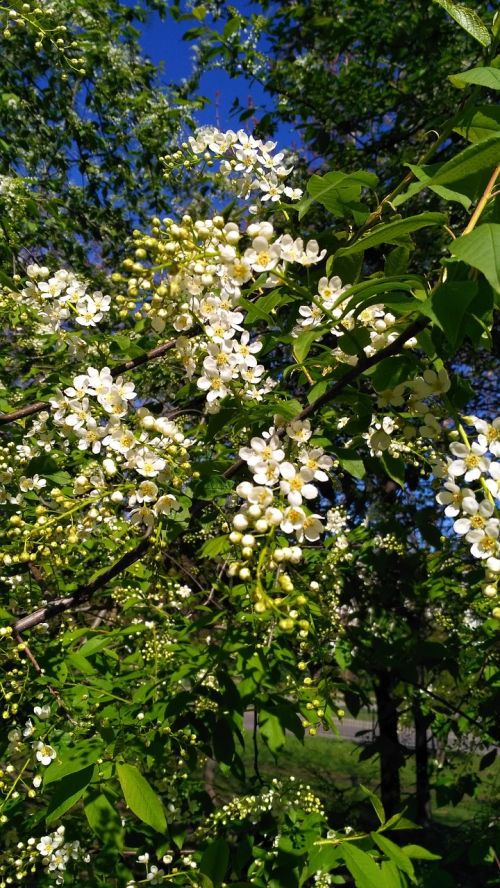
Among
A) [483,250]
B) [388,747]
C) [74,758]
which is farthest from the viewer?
[388,747]

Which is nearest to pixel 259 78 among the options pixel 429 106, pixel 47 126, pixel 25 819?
pixel 429 106

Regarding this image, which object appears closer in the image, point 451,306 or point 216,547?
point 451,306

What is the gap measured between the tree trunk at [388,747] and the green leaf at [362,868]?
2.34 m

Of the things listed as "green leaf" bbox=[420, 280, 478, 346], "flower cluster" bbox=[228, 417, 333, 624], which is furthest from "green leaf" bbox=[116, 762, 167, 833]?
"green leaf" bbox=[420, 280, 478, 346]

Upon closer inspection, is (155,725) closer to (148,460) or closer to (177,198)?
(148,460)

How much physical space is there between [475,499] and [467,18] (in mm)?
875

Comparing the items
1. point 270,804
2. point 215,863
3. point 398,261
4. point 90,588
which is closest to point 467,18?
point 398,261

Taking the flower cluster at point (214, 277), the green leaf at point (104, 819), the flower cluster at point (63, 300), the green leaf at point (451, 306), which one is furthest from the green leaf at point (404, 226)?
the green leaf at point (104, 819)

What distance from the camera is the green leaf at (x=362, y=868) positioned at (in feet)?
5.72

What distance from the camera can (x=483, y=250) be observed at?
900mm

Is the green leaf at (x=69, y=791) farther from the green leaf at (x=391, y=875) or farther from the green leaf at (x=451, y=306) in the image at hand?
the green leaf at (x=451, y=306)

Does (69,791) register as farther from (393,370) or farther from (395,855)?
(393,370)

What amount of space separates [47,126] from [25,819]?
5583 millimetres

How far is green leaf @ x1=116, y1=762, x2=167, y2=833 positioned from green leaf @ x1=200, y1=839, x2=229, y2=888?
0.25 m
